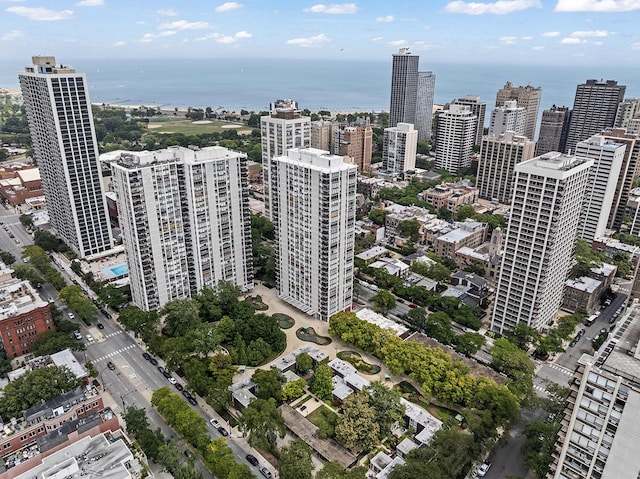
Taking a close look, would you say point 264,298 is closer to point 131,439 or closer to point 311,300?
point 311,300

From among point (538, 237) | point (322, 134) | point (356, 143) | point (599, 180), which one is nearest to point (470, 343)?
point (538, 237)

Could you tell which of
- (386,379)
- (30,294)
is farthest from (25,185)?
(386,379)

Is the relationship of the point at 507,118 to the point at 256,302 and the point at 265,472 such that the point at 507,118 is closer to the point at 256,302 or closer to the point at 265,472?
the point at 256,302

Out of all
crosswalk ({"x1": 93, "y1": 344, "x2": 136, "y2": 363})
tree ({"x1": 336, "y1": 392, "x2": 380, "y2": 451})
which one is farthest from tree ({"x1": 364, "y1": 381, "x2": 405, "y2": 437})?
crosswalk ({"x1": 93, "y1": 344, "x2": 136, "y2": 363})

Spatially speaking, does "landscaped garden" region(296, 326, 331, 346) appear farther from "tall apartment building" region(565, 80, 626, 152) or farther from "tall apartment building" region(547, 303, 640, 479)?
"tall apartment building" region(565, 80, 626, 152)

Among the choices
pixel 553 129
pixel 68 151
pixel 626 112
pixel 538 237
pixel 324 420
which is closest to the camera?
pixel 324 420

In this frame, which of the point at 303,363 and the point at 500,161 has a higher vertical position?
the point at 500,161

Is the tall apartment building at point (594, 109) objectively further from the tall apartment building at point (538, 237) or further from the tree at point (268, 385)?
the tree at point (268, 385)
